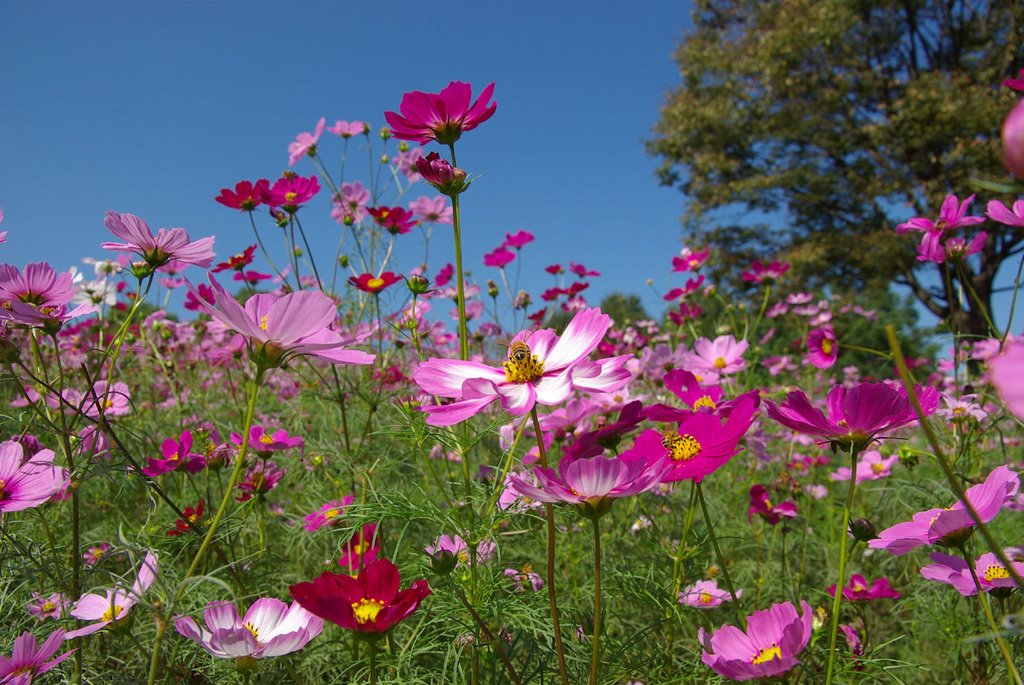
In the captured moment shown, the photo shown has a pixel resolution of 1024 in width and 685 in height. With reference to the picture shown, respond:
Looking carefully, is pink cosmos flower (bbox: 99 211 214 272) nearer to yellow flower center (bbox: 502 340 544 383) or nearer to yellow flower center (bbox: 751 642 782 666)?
yellow flower center (bbox: 502 340 544 383)

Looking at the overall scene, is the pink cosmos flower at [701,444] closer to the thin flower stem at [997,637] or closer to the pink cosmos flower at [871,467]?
the thin flower stem at [997,637]

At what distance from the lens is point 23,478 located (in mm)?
773

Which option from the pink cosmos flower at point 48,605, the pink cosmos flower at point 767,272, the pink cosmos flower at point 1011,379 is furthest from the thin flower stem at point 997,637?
the pink cosmos flower at point 767,272

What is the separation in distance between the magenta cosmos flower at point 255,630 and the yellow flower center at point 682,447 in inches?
16.3

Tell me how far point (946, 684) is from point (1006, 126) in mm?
1320

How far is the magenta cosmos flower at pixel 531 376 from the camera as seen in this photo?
53 centimetres

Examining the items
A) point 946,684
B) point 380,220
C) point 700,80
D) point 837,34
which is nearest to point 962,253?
point 946,684

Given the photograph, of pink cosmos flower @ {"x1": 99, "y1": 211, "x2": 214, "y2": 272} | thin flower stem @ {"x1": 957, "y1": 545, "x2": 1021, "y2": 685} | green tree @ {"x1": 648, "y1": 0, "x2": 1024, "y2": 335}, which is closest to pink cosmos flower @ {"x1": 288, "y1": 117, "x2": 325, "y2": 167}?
pink cosmos flower @ {"x1": 99, "y1": 211, "x2": 214, "y2": 272}

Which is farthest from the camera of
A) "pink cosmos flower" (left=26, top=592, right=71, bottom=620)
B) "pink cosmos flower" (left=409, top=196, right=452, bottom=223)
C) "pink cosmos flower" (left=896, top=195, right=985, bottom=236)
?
"pink cosmos flower" (left=409, top=196, right=452, bottom=223)

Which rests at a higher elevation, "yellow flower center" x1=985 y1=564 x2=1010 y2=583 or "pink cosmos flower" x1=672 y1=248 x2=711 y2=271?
"pink cosmos flower" x1=672 y1=248 x2=711 y2=271

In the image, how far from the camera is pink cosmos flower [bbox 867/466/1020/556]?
1.88 feet

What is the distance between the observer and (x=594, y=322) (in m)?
0.59

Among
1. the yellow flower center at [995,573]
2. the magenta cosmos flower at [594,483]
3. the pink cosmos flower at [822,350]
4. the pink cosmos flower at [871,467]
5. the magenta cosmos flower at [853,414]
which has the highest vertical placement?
the pink cosmos flower at [822,350]

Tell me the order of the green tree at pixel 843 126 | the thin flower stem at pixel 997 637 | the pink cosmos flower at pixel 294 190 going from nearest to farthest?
the thin flower stem at pixel 997 637 < the pink cosmos flower at pixel 294 190 < the green tree at pixel 843 126
